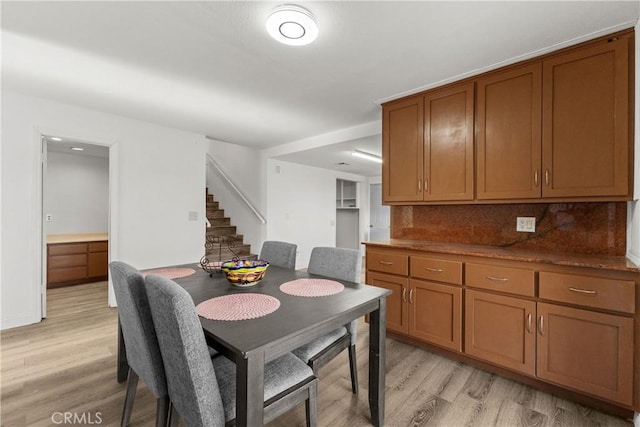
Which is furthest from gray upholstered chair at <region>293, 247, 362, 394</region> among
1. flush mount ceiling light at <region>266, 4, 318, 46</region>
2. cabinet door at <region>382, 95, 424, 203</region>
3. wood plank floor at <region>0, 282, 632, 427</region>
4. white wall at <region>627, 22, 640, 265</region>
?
white wall at <region>627, 22, 640, 265</region>

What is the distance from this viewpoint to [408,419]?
163 centimetres

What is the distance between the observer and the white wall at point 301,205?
5219 mm

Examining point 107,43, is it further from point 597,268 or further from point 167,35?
point 597,268

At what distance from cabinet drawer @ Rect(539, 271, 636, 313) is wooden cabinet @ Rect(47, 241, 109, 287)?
560 cm

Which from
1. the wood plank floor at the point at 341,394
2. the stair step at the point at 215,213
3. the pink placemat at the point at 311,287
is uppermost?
the stair step at the point at 215,213

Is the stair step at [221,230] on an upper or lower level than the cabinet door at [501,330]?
upper

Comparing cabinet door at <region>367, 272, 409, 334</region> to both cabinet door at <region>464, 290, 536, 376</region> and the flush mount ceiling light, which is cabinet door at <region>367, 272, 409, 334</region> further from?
the flush mount ceiling light

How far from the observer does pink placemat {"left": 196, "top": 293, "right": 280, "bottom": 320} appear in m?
1.18

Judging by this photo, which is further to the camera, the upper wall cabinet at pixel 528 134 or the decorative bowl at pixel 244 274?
the upper wall cabinet at pixel 528 134

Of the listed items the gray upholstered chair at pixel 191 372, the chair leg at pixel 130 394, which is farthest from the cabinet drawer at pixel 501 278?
the chair leg at pixel 130 394

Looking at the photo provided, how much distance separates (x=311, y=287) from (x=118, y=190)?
3026 millimetres

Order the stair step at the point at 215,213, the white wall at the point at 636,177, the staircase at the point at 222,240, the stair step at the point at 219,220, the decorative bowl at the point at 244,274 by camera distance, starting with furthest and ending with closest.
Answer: the stair step at the point at 215,213
the stair step at the point at 219,220
the staircase at the point at 222,240
the white wall at the point at 636,177
the decorative bowl at the point at 244,274
